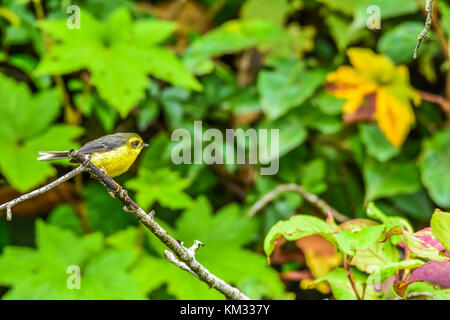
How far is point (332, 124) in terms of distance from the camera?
1729 millimetres

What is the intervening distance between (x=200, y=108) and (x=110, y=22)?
425 mm

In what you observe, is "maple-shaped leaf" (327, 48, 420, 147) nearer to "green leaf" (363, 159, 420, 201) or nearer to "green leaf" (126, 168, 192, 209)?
"green leaf" (363, 159, 420, 201)

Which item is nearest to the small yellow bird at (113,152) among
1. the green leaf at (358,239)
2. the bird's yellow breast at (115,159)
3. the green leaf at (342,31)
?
the bird's yellow breast at (115,159)

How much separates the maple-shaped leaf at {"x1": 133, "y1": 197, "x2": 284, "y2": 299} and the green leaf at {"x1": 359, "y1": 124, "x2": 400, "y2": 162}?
16.0 inches

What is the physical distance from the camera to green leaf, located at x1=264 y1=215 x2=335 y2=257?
713 mm

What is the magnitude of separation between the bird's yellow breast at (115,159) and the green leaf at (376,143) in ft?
4.03

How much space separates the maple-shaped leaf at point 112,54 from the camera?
1.39 m

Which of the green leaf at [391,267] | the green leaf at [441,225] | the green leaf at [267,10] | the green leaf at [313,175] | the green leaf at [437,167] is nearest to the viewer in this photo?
the green leaf at [441,225]

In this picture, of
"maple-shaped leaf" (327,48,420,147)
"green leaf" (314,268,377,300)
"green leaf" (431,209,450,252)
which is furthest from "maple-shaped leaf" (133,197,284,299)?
"green leaf" (431,209,450,252)

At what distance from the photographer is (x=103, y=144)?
0.53m

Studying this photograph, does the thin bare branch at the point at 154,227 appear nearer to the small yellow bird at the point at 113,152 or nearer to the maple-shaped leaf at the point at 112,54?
the small yellow bird at the point at 113,152

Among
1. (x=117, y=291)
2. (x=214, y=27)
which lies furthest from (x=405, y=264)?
(x=214, y=27)

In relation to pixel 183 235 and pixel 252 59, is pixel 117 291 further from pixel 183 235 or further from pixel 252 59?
pixel 252 59

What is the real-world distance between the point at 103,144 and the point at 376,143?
127cm
